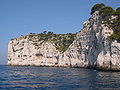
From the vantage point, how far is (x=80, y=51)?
81.1 meters

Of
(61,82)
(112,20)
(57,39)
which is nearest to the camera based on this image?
(61,82)

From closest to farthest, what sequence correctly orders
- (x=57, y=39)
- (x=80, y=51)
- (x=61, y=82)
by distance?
(x=61, y=82) < (x=80, y=51) < (x=57, y=39)

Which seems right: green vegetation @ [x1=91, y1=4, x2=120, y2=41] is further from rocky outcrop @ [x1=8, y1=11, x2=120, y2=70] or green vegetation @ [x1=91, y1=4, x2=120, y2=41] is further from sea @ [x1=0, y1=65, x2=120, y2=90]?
sea @ [x1=0, y1=65, x2=120, y2=90]

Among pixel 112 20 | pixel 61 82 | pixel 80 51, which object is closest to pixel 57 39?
pixel 80 51

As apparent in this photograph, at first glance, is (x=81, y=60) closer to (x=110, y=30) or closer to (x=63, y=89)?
(x=110, y=30)

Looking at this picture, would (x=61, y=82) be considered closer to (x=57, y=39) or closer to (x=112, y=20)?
(x=112, y=20)

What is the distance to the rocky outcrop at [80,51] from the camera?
53062mm

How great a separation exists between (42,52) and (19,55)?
14.8 metres

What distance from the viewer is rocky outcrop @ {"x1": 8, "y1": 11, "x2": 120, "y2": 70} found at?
53.1m

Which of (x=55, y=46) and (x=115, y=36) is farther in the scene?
(x=55, y=46)

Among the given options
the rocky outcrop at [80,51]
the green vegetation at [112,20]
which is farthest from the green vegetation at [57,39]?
the green vegetation at [112,20]

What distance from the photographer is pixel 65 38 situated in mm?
113625

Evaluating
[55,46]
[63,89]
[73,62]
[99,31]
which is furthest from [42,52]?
[63,89]

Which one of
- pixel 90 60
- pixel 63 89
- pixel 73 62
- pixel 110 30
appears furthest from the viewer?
pixel 73 62
